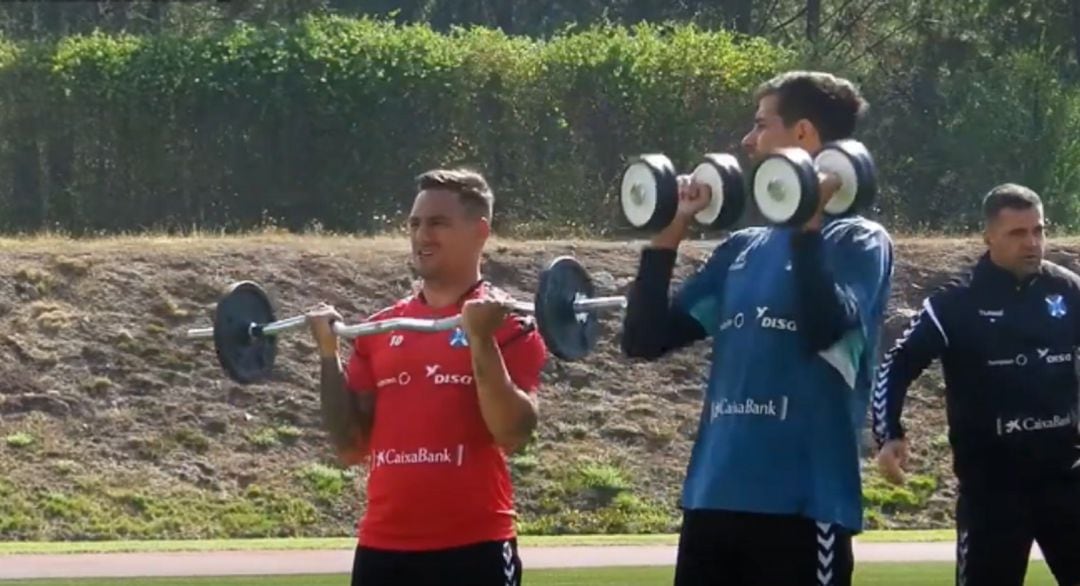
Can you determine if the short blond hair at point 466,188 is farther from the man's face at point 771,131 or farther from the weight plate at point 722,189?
the man's face at point 771,131

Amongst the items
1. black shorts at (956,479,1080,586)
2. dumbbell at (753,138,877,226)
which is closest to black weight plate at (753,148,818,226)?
dumbbell at (753,138,877,226)

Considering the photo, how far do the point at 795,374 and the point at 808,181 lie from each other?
628 millimetres

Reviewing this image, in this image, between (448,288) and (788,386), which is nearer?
(788,386)

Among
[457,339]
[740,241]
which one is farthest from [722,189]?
[457,339]

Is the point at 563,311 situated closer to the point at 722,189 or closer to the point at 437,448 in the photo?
the point at 437,448

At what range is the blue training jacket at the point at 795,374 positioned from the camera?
5.68 m

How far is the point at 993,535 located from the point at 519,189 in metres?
19.0

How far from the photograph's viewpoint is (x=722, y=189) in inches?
223

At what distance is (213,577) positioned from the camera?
44.9 ft

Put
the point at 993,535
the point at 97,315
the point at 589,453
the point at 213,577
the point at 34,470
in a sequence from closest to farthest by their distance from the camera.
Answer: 1. the point at 993,535
2. the point at 213,577
3. the point at 34,470
4. the point at 589,453
5. the point at 97,315

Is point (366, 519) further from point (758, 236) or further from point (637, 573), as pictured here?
point (637, 573)

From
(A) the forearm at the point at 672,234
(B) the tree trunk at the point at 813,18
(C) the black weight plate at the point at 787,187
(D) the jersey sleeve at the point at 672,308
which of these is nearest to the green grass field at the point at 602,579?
(D) the jersey sleeve at the point at 672,308

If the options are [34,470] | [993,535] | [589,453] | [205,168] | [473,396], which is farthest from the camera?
[205,168]

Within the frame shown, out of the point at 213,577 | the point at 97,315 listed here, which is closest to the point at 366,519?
the point at 213,577
